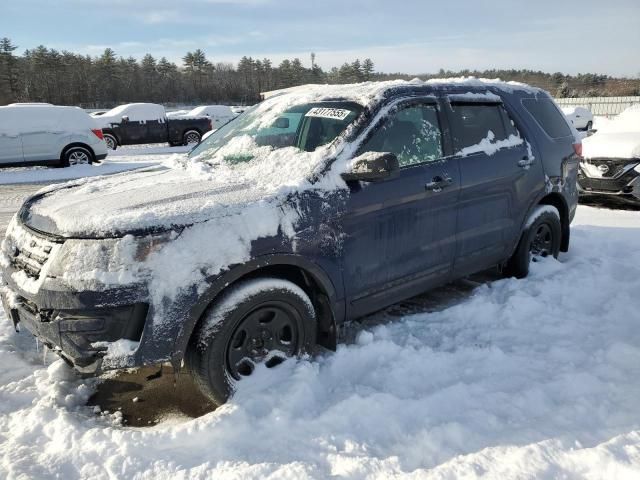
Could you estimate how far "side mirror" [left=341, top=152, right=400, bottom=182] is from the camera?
306 cm

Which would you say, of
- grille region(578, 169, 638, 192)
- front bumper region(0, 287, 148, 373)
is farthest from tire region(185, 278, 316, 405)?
grille region(578, 169, 638, 192)

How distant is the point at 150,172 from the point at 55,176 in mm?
10607

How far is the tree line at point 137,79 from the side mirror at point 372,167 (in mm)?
59977

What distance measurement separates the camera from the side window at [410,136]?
11.4 feet

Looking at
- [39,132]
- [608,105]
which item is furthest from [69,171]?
[608,105]

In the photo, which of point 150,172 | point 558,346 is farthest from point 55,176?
point 558,346

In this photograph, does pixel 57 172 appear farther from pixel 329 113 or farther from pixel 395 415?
pixel 395 415

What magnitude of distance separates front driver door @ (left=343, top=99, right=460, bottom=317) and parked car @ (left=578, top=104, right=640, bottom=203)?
542cm

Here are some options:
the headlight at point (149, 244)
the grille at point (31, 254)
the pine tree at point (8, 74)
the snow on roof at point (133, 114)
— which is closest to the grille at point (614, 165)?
the headlight at point (149, 244)

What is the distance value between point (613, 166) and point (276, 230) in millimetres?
7159

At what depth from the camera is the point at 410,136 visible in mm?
3672

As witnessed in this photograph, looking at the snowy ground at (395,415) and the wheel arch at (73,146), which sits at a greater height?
the wheel arch at (73,146)

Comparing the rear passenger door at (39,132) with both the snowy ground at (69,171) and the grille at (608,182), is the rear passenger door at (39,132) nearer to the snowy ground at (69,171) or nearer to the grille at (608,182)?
the snowy ground at (69,171)

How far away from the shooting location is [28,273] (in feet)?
9.09
